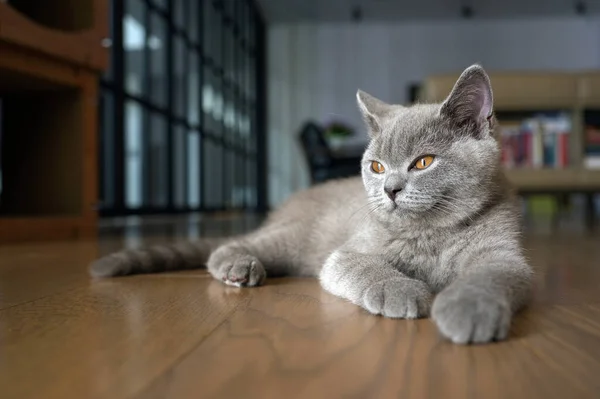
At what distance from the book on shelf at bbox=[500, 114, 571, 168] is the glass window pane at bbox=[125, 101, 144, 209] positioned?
2791 millimetres

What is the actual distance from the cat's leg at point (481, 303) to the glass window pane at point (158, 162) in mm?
3924

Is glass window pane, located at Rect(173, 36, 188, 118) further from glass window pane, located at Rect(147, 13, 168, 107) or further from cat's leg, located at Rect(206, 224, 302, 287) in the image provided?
cat's leg, located at Rect(206, 224, 302, 287)

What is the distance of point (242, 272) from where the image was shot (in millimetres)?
1267

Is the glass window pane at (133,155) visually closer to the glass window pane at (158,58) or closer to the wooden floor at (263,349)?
the glass window pane at (158,58)

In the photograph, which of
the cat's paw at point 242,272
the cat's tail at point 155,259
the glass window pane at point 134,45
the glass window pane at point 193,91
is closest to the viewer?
the cat's paw at point 242,272

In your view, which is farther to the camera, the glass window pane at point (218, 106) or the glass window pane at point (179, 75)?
the glass window pane at point (218, 106)

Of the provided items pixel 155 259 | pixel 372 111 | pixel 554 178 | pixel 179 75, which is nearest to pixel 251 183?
pixel 179 75

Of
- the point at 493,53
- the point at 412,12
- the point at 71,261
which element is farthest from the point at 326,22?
the point at 71,261

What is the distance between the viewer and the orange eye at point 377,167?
1.19 metres

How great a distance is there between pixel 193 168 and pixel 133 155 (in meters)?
1.52

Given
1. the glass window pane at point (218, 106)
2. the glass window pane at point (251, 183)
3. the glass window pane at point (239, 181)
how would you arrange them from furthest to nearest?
the glass window pane at point (251, 183) → the glass window pane at point (239, 181) → the glass window pane at point (218, 106)

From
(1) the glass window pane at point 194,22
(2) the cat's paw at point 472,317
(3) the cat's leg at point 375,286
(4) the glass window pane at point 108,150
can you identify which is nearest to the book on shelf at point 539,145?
(4) the glass window pane at point 108,150

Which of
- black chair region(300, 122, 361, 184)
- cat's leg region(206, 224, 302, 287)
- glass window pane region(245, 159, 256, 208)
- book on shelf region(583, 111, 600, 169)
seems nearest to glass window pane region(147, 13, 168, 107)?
black chair region(300, 122, 361, 184)

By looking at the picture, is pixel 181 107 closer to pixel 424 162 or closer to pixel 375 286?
pixel 424 162
